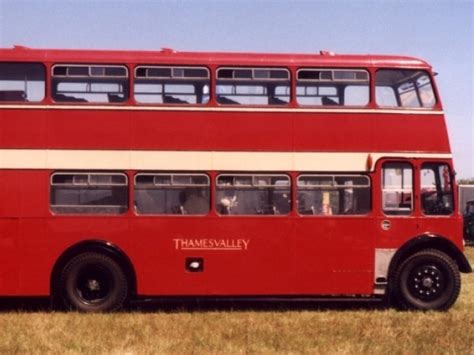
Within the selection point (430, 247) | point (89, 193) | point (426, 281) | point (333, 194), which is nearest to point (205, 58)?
point (89, 193)

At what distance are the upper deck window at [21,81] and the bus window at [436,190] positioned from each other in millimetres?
5862

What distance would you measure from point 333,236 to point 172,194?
248 cm

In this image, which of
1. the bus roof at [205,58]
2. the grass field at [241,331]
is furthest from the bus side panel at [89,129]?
the grass field at [241,331]

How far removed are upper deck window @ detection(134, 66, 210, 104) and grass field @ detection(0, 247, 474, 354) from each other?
10.3ft

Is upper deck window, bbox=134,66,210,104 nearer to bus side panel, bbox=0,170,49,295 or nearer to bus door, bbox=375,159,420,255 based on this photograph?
bus side panel, bbox=0,170,49,295

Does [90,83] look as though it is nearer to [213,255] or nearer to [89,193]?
[89,193]

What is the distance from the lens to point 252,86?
12.0 metres

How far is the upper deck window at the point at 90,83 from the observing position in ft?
38.7

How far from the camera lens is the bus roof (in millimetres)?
11805

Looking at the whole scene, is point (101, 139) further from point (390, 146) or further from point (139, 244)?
point (390, 146)

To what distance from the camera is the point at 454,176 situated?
1222 centimetres

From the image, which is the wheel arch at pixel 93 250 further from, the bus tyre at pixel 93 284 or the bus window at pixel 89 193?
the bus window at pixel 89 193

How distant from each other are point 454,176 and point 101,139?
210 inches

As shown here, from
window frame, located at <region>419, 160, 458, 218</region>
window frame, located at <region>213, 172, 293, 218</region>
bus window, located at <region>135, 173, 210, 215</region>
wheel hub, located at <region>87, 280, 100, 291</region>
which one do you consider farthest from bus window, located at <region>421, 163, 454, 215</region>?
wheel hub, located at <region>87, 280, 100, 291</region>
